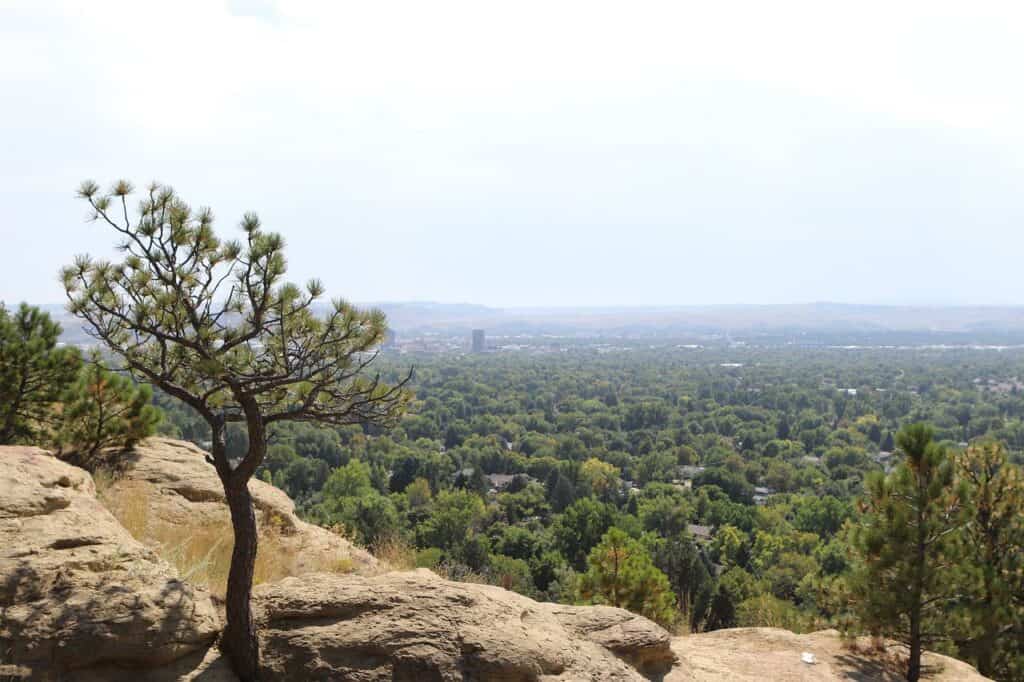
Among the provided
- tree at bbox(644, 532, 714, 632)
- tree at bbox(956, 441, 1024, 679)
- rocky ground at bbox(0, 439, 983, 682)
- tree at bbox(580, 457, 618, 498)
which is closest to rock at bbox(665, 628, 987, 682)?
rocky ground at bbox(0, 439, 983, 682)

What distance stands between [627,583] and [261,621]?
932cm

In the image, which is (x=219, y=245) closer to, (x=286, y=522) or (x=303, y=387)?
(x=303, y=387)

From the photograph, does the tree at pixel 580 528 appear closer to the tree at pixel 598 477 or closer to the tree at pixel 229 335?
the tree at pixel 598 477

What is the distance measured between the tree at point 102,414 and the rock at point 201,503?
0.52 meters

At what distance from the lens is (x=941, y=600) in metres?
9.55

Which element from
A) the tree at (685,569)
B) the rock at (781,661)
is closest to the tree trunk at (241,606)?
the rock at (781,661)

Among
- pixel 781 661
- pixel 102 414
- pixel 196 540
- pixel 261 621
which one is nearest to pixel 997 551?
pixel 781 661

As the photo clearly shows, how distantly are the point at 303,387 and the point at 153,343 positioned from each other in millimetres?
1411

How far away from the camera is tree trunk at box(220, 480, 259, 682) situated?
5.72m

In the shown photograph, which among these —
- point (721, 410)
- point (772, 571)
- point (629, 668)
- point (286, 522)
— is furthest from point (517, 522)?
point (721, 410)

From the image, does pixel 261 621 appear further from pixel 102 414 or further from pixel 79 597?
pixel 102 414

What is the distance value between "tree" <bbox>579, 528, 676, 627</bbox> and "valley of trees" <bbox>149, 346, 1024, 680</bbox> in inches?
1.7

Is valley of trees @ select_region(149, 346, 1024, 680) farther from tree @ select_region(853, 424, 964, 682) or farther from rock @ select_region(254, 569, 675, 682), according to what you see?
rock @ select_region(254, 569, 675, 682)

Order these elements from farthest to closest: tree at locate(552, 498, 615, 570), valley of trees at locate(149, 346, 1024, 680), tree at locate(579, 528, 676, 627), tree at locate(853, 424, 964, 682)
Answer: tree at locate(552, 498, 615, 570) → tree at locate(579, 528, 676, 627) → valley of trees at locate(149, 346, 1024, 680) → tree at locate(853, 424, 964, 682)
